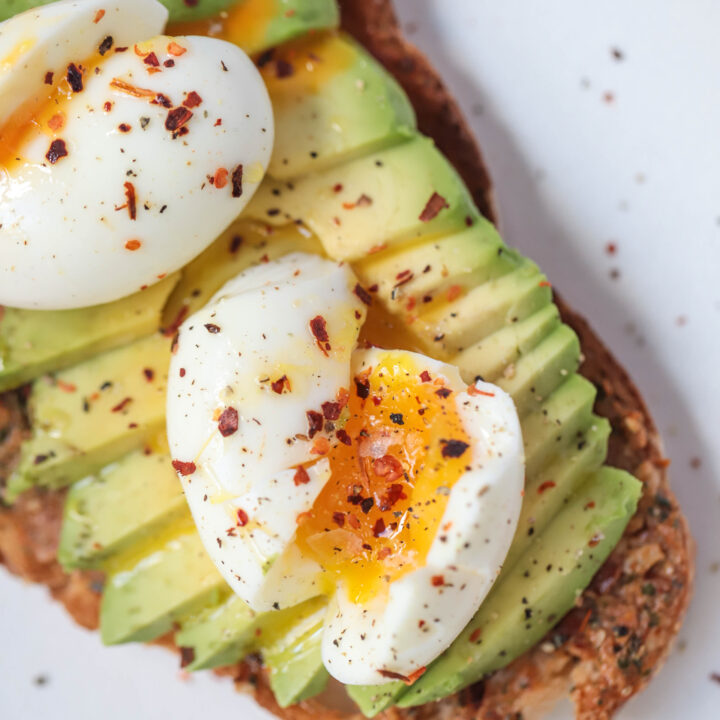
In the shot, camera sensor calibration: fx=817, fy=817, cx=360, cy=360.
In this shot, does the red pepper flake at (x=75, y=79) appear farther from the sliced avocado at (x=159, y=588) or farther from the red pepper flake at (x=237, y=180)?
the sliced avocado at (x=159, y=588)

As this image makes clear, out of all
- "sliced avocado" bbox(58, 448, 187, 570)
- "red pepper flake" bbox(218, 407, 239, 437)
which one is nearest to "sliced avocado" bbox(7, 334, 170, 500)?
"sliced avocado" bbox(58, 448, 187, 570)

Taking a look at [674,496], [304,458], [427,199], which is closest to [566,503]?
[674,496]

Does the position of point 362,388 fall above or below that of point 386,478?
above

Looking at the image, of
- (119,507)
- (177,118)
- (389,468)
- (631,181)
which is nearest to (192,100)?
(177,118)

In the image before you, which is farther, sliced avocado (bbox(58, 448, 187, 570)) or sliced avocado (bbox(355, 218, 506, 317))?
sliced avocado (bbox(58, 448, 187, 570))

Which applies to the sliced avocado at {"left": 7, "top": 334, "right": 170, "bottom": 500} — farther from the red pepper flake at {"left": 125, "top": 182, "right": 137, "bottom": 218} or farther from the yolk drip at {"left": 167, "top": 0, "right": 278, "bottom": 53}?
the yolk drip at {"left": 167, "top": 0, "right": 278, "bottom": 53}

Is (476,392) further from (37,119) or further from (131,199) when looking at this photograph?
(37,119)

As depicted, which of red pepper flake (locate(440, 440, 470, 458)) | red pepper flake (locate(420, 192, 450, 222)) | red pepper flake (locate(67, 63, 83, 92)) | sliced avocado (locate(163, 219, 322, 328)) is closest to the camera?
red pepper flake (locate(440, 440, 470, 458))

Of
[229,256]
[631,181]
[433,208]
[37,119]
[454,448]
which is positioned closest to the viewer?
[454,448]
